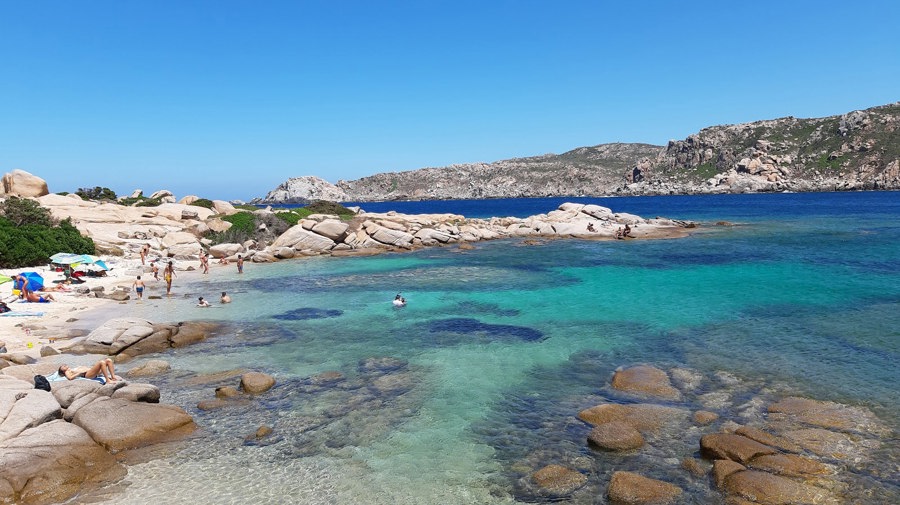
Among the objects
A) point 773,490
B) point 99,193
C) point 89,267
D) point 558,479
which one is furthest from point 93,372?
point 99,193

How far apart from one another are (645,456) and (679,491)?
4.68 ft

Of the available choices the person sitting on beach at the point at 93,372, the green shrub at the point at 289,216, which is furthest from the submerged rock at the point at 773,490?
the green shrub at the point at 289,216

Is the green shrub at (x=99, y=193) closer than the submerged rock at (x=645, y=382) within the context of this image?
No

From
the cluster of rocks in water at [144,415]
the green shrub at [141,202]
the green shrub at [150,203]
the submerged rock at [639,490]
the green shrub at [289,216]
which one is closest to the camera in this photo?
the submerged rock at [639,490]

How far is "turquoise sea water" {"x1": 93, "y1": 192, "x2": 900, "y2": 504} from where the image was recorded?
36.6 ft

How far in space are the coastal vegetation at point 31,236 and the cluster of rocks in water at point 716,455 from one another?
130ft

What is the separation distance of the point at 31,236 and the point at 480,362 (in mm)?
36834

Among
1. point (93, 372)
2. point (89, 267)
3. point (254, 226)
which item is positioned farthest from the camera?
point (254, 226)

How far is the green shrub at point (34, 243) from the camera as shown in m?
35.1

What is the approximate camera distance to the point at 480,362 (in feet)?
60.8

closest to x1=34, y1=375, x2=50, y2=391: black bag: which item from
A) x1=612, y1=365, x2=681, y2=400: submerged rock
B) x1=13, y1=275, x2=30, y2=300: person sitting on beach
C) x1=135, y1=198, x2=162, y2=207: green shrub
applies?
x1=612, y1=365, x2=681, y2=400: submerged rock

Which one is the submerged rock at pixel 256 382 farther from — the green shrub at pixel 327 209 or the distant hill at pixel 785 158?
the distant hill at pixel 785 158

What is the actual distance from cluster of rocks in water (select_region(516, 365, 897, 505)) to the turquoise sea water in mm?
140

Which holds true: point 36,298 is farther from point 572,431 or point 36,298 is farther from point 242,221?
point 242,221
